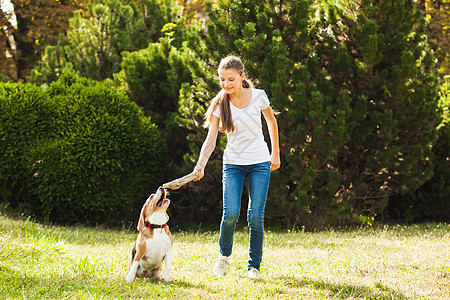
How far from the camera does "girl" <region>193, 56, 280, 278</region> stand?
4000 mm

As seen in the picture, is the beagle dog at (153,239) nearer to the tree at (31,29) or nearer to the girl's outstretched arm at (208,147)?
the girl's outstretched arm at (208,147)

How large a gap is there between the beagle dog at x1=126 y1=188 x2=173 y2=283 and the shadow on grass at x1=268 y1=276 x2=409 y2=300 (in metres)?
0.98

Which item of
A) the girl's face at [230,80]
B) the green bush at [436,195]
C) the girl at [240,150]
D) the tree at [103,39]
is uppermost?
the tree at [103,39]

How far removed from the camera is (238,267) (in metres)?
4.58

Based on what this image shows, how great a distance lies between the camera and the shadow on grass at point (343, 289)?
148 inches

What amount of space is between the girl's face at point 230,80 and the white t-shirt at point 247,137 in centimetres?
15

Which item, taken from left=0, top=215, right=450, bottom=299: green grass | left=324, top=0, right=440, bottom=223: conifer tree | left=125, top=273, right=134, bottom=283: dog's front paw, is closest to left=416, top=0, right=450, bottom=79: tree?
left=324, top=0, right=440, bottom=223: conifer tree

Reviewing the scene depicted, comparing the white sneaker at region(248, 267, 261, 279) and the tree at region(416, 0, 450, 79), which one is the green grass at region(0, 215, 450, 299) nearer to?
the white sneaker at region(248, 267, 261, 279)

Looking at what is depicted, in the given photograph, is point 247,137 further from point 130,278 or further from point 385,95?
point 385,95

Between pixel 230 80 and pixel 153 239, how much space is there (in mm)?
1396

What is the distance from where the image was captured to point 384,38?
24.3ft

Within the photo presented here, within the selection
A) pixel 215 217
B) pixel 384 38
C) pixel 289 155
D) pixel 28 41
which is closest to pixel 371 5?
pixel 384 38

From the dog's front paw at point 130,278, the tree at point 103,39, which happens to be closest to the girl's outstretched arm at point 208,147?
the dog's front paw at point 130,278

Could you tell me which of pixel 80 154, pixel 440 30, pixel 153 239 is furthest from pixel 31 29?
pixel 153 239
